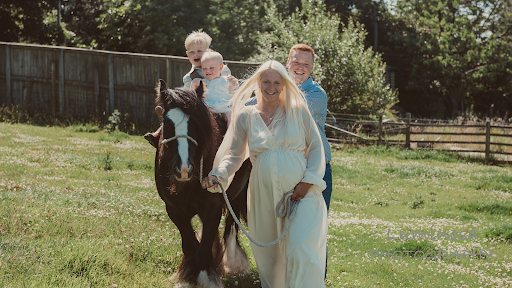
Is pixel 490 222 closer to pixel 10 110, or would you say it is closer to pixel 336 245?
pixel 336 245

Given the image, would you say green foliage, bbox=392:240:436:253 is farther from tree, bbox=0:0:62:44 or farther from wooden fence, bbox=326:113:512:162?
tree, bbox=0:0:62:44

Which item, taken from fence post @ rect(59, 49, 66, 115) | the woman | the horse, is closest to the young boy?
the horse

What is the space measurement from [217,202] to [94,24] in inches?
914

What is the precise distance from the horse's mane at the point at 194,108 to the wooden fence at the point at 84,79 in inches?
466

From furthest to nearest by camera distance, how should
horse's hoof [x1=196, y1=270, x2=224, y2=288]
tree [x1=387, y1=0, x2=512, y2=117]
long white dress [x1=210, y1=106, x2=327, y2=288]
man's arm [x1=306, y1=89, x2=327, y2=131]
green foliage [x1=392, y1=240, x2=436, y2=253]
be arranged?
1. tree [x1=387, y1=0, x2=512, y2=117]
2. green foliage [x1=392, y1=240, x2=436, y2=253]
3. man's arm [x1=306, y1=89, x2=327, y2=131]
4. horse's hoof [x1=196, y1=270, x2=224, y2=288]
5. long white dress [x1=210, y1=106, x2=327, y2=288]

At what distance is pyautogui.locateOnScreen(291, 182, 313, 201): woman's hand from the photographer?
388 cm

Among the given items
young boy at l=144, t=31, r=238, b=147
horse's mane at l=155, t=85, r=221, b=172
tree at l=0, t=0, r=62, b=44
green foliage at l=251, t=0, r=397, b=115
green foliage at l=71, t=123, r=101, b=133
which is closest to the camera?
horse's mane at l=155, t=85, r=221, b=172

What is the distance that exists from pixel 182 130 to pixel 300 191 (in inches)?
45.7

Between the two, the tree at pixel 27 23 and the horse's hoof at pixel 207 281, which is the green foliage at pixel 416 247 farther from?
the tree at pixel 27 23

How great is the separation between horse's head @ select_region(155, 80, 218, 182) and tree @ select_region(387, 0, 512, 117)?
2775 centimetres

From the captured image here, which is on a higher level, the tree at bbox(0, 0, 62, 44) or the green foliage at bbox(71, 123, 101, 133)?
the tree at bbox(0, 0, 62, 44)

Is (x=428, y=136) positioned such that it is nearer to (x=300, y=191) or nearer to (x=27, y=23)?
(x=300, y=191)

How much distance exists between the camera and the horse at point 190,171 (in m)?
4.13

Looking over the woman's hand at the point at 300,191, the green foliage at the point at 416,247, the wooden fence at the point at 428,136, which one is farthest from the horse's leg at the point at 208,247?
the wooden fence at the point at 428,136
